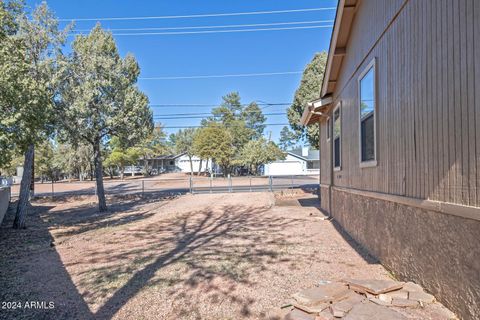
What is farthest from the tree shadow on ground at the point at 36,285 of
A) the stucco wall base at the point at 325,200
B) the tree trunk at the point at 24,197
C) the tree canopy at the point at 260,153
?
the tree canopy at the point at 260,153

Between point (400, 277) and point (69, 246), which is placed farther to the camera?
point (69, 246)

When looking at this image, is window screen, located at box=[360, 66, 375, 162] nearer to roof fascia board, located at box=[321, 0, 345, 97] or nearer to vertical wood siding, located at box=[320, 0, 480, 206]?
vertical wood siding, located at box=[320, 0, 480, 206]

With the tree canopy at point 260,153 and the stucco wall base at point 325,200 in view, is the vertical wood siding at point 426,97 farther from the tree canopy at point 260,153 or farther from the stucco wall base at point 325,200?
the tree canopy at point 260,153

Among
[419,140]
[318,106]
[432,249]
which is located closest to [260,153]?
[318,106]

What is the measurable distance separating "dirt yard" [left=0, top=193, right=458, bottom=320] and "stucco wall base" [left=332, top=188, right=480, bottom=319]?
0.24m

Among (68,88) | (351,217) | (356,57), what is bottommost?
(351,217)

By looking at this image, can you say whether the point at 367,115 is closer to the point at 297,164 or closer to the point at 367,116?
the point at 367,116

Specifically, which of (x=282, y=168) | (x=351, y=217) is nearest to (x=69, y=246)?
(x=351, y=217)

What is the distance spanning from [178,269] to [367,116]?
3999 millimetres

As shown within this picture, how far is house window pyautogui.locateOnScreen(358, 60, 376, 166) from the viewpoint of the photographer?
5492 mm

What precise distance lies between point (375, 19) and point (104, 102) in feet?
35.2

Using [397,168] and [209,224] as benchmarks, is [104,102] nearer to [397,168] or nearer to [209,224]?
[209,224]

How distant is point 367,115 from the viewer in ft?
19.1

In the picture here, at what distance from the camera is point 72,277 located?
485 cm
